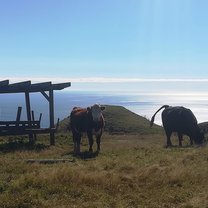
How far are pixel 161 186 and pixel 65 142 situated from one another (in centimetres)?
1477

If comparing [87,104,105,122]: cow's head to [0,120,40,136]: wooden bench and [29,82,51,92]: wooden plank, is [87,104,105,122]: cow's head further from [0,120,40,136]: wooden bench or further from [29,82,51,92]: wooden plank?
[0,120,40,136]: wooden bench

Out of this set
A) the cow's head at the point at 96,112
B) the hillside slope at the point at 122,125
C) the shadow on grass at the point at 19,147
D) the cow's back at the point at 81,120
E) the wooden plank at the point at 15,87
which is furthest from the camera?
the hillside slope at the point at 122,125

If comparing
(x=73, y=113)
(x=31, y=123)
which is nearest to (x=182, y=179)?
(x=73, y=113)

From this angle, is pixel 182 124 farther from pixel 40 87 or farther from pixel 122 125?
pixel 122 125

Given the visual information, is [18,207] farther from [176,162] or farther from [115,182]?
[176,162]

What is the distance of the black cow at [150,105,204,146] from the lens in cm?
2505

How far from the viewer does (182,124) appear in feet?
83.1

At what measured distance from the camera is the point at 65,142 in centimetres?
2600

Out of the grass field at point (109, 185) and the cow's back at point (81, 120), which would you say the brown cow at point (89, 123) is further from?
the grass field at point (109, 185)

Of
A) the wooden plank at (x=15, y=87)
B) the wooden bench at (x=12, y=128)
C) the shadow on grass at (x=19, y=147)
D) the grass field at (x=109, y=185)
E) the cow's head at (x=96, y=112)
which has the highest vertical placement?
the wooden plank at (x=15, y=87)

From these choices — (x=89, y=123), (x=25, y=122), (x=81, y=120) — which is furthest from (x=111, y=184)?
(x=25, y=122)

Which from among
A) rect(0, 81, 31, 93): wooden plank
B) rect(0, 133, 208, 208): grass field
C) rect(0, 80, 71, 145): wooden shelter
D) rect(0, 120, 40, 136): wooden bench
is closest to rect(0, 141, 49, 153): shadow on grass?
rect(0, 120, 40, 136): wooden bench

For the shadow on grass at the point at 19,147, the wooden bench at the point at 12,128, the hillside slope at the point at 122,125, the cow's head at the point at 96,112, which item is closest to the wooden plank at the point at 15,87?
the wooden bench at the point at 12,128

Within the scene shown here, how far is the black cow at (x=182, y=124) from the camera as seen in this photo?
25.0 metres
